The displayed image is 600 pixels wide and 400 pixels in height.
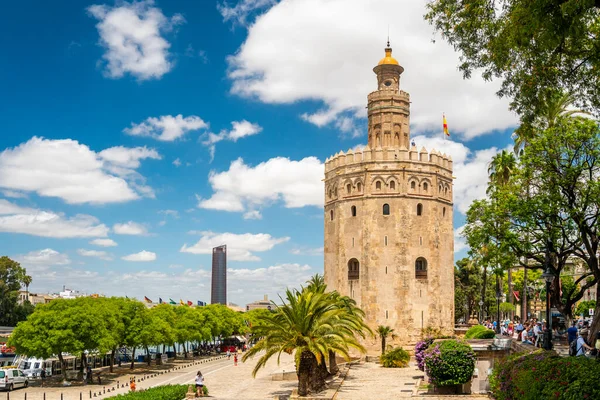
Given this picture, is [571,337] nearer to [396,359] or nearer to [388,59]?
[396,359]

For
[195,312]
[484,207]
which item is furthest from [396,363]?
[195,312]

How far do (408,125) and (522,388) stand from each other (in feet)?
135

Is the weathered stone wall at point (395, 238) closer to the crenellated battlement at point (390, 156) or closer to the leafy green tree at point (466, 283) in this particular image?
the crenellated battlement at point (390, 156)

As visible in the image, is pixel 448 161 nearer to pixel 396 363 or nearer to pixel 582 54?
pixel 396 363

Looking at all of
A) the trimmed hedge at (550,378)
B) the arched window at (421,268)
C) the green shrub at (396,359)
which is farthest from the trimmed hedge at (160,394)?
the arched window at (421,268)

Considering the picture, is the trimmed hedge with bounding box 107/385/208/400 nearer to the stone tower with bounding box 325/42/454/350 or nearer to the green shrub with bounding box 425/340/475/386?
the green shrub with bounding box 425/340/475/386

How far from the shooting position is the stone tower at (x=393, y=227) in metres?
49.9

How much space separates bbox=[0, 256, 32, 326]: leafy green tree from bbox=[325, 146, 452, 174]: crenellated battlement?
47860mm

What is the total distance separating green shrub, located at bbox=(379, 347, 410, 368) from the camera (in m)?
42.3

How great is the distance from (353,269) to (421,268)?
551 cm

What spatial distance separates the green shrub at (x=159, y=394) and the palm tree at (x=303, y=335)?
400 cm

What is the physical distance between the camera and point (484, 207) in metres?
23.8

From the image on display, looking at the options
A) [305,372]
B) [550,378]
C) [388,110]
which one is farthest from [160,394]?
[388,110]

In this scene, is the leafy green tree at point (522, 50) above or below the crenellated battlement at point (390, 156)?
below
